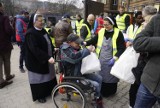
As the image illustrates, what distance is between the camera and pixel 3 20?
3928 millimetres

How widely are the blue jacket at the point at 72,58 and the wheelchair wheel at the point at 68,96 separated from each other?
220mm

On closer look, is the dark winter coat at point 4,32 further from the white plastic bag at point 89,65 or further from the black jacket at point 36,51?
the white plastic bag at point 89,65

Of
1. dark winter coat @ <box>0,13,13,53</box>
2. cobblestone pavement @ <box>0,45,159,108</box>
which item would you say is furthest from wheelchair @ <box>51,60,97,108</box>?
dark winter coat @ <box>0,13,13,53</box>

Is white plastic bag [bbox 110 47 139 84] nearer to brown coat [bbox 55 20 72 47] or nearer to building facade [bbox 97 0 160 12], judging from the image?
brown coat [bbox 55 20 72 47]

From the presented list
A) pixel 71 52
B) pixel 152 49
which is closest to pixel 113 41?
pixel 71 52

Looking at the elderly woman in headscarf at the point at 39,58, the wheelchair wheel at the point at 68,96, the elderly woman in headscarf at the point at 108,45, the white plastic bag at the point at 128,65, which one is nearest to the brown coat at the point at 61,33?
the elderly woman in headscarf at the point at 39,58

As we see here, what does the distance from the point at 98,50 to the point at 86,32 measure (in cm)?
152

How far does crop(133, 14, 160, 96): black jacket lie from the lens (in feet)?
4.89

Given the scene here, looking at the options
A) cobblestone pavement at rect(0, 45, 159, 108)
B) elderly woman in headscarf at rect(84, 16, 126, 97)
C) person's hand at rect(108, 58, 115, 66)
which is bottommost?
cobblestone pavement at rect(0, 45, 159, 108)

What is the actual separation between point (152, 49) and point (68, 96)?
74.2 inches

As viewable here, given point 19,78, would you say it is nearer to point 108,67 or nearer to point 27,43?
point 27,43

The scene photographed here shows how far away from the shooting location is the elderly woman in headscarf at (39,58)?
9.92 feet

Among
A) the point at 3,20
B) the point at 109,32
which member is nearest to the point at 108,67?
the point at 109,32

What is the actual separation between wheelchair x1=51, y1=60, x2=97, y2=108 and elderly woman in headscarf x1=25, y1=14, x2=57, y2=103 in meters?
0.43
